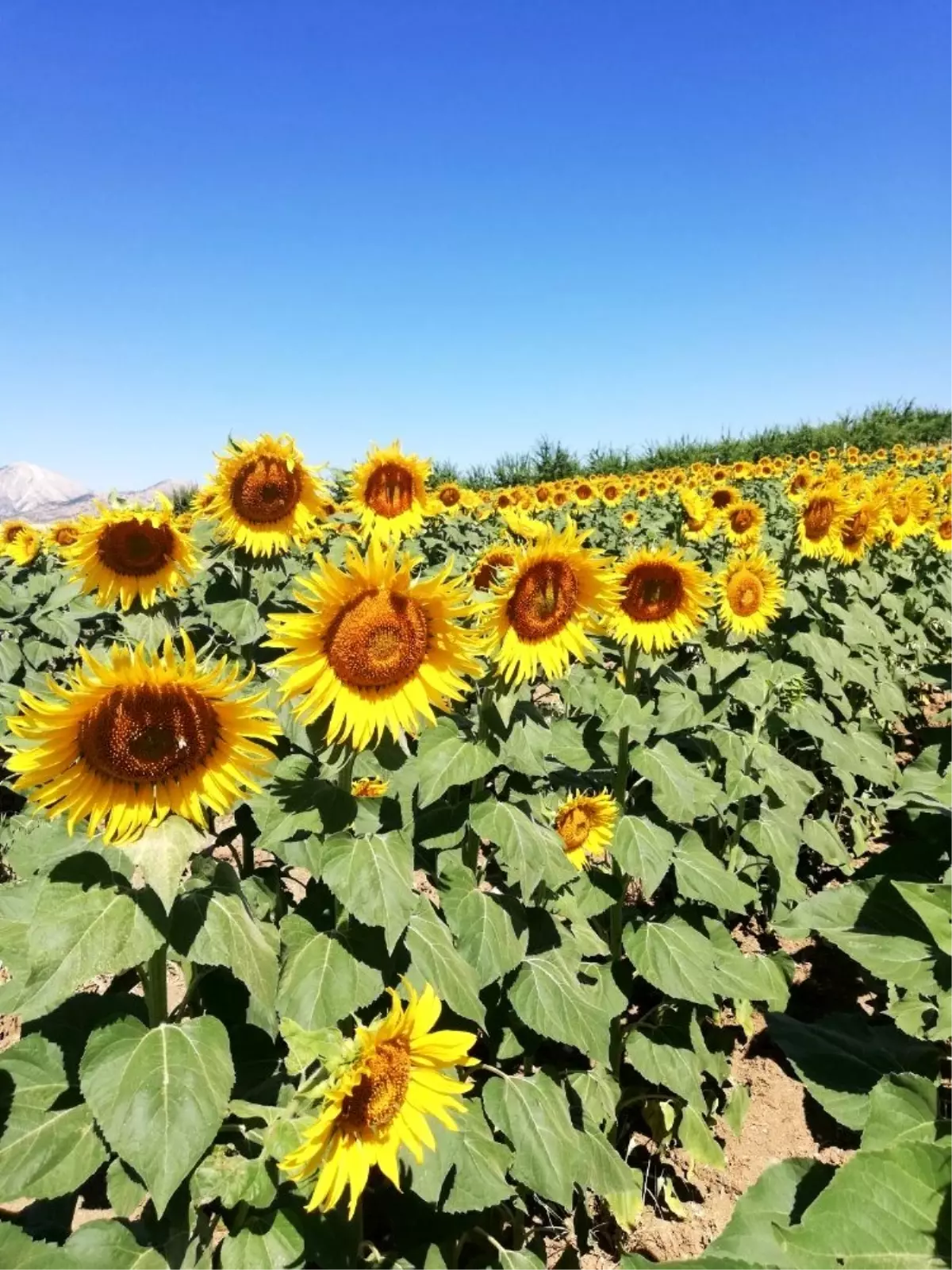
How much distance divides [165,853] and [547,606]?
1403 millimetres

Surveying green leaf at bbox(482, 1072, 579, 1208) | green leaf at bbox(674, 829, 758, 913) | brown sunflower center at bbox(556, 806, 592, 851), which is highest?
brown sunflower center at bbox(556, 806, 592, 851)

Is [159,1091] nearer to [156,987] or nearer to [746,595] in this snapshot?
[156,987]

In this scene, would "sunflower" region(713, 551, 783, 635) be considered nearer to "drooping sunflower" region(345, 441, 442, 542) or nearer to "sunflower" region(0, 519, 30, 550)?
"drooping sunflower" region(345, 441, 442, 542)

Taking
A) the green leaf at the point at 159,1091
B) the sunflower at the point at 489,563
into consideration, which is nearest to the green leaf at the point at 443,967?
the green leaf at the point at 159,1091

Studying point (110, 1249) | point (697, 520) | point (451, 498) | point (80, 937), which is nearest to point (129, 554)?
point (80, 937)

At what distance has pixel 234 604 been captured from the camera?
146 inches

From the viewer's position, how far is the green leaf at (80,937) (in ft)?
5.13

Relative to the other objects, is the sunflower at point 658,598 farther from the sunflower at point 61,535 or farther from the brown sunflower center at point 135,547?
the sunflower at point 61,535

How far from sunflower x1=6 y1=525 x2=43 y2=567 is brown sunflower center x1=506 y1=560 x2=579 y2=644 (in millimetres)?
7946

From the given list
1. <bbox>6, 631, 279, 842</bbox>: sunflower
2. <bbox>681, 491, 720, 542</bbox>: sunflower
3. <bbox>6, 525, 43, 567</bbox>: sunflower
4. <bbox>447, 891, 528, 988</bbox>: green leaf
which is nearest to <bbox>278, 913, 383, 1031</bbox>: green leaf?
<bbox>447, 891, 528, 988</bbox>: green leaf

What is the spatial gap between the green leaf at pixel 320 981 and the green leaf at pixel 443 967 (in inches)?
5.7

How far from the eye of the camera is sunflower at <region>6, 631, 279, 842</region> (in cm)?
166

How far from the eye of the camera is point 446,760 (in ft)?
7.60

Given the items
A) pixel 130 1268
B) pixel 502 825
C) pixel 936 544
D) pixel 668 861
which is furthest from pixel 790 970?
pixel 936 544
